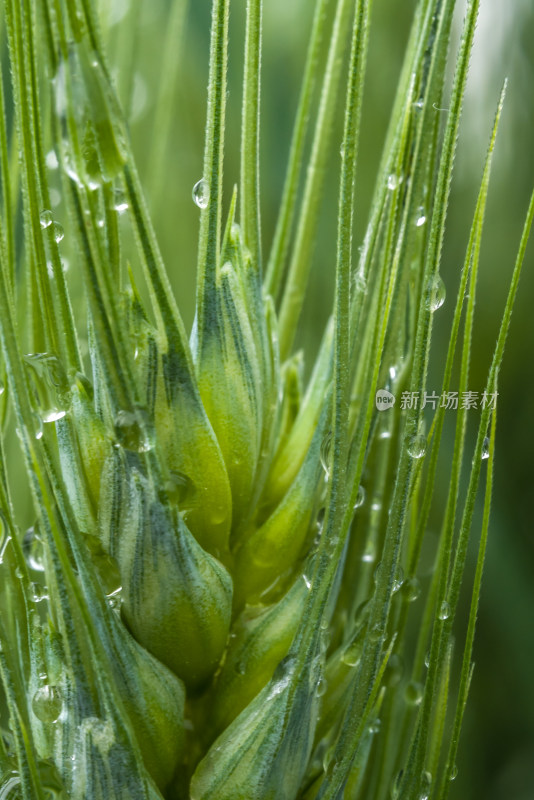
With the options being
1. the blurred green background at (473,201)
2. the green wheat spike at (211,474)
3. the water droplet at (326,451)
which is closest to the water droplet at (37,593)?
the green wheat spike at (211,474)

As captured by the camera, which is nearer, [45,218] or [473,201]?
[45,218]

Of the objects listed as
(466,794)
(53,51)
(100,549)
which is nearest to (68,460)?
(100,549)

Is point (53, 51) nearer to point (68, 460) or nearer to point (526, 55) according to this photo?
point (68, 460)

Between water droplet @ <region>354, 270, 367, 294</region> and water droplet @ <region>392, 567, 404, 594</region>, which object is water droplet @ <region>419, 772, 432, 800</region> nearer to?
water droplet @ <region>392, 567, 404, 594</region>

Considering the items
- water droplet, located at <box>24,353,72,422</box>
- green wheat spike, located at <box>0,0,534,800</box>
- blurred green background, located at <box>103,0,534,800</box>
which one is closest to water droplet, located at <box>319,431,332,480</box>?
green wheat spike, located at <box>0,0,534,800</box>

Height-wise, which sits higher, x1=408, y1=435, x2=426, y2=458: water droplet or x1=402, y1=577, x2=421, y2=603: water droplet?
x1=408, y1=435, x2=426, y2=458: water droplet

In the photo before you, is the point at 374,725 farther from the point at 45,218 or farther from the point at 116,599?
the point at 45,218

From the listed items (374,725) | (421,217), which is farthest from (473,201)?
(374,725)
